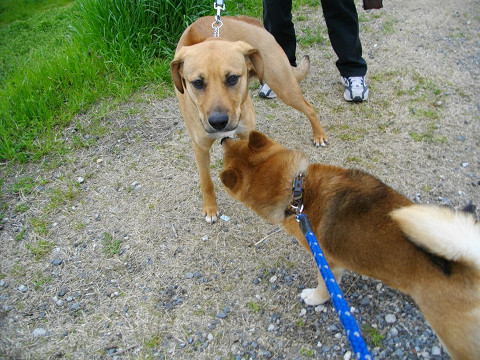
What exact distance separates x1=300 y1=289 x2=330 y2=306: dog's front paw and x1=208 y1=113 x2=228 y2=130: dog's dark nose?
138 centimetres

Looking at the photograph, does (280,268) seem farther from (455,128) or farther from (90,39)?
(90,39)

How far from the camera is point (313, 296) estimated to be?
8.34 ft

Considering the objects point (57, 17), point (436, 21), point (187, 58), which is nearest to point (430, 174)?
point (187, 58)

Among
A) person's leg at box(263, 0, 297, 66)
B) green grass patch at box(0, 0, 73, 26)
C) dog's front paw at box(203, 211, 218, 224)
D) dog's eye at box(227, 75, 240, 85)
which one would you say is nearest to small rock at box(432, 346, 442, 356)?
dog's front paw at box(203, 211, 218, 224)

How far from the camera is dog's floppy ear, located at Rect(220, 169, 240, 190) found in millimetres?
2248

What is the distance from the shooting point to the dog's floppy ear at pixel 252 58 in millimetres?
2943

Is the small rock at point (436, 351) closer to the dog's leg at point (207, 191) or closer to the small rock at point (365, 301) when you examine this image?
the small rock at point (365, 301)

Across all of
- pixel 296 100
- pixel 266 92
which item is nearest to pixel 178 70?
pixel 296 100

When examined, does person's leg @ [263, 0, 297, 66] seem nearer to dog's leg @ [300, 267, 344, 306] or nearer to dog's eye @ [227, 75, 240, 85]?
dog's eye @ [227, 75, 240, 85]

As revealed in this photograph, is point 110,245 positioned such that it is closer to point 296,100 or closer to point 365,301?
point 365,301

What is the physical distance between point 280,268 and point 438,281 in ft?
4.33

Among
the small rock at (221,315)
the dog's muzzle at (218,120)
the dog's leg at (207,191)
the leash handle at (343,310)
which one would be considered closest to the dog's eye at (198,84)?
the dog's muzzle at (218,120)

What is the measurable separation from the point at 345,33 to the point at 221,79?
6.83 feet

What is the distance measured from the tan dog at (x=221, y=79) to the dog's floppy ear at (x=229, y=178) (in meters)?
0.50
